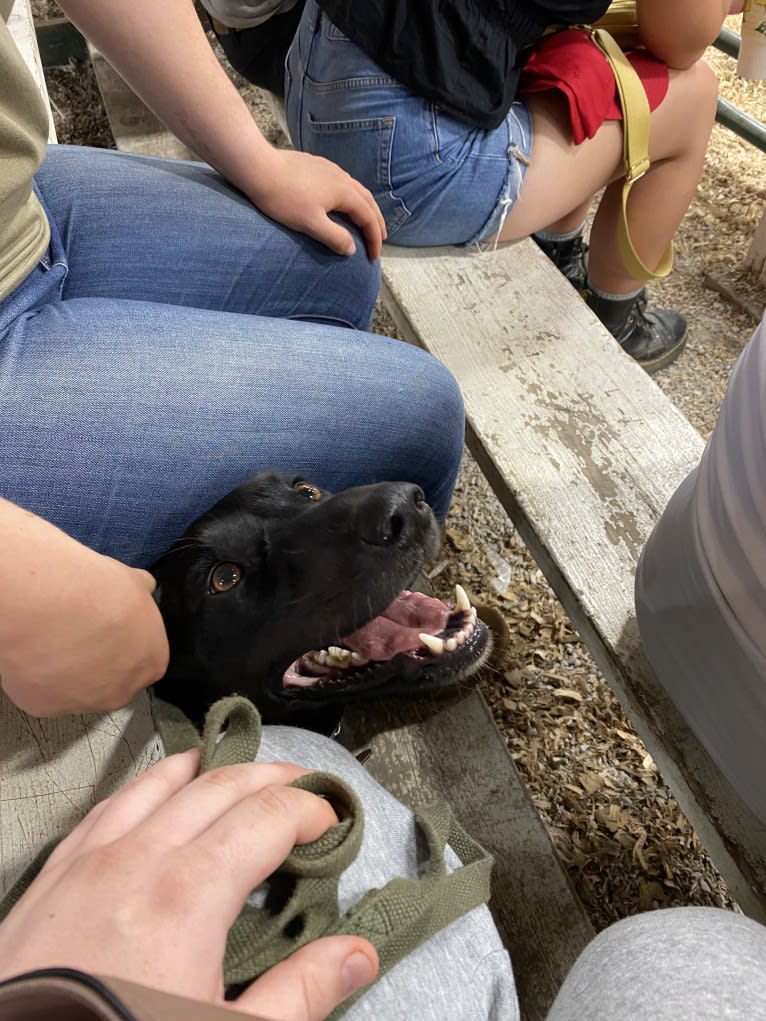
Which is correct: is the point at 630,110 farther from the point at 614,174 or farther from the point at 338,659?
the point at 338,659

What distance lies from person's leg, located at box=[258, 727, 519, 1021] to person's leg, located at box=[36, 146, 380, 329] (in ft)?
2.42

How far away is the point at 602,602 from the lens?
1064 mm

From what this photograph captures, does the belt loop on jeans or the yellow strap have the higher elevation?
the yellow strap

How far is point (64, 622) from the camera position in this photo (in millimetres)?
666

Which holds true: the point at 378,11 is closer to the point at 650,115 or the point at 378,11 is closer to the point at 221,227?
the point at 221,227

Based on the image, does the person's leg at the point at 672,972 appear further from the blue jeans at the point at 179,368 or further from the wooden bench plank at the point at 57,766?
the blue jeans at the point at 179,368

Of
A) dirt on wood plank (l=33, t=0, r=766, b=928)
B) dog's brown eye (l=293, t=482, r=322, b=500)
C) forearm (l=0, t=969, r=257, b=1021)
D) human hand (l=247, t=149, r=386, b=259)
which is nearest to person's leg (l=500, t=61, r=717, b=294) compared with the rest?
human hand (l=247, t=149, r=386, b=259)

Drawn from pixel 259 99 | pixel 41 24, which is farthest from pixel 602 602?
pixel 41 24

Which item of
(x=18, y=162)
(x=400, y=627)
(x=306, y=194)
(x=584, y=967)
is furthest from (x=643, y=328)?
(x=584, y=967)

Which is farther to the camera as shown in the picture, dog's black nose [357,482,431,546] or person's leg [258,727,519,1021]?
dog's black nose [357,482,431,546]

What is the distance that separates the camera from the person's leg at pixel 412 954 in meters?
0.57

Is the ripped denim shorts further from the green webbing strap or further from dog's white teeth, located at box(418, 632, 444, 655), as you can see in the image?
the green webbing strap

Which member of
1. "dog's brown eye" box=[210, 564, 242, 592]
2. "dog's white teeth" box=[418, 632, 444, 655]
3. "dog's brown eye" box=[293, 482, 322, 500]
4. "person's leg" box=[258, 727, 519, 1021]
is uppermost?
"person's leg" box=[258, 727, 519, 1021]

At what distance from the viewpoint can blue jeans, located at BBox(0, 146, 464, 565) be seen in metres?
0.90
